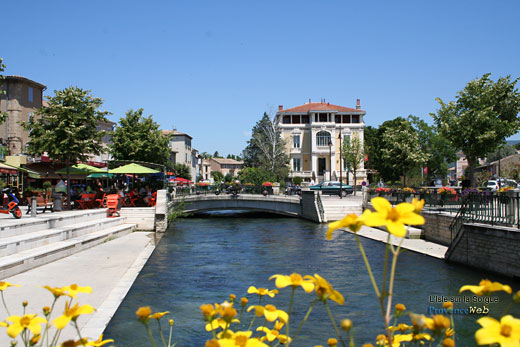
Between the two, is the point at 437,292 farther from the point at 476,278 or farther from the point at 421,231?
the point at 421,231

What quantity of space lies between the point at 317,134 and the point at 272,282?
55458 mm

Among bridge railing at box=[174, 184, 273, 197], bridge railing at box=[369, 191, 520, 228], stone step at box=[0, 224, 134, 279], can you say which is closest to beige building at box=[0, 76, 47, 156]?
bridge railing at box=[174, 184, 273, 197]

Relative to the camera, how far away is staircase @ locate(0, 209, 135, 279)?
1073 cm

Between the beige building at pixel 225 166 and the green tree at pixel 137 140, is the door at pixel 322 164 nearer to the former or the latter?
the green tree at pixel 137 140

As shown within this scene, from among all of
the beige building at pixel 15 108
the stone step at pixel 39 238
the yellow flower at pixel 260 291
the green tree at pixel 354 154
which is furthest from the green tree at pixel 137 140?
the yellow flower at pixel 260 291

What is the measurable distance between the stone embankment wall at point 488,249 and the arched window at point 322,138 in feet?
170

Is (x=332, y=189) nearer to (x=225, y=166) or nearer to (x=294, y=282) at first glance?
(x=294, y=282)

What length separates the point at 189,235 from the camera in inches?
926

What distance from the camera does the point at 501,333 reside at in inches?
60.2

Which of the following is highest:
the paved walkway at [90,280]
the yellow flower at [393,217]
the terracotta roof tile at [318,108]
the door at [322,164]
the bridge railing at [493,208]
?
the terracotta roof tile at [318,108]

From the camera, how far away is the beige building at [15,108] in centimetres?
4372

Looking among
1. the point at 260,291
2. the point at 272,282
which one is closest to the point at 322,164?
the point at 272,282

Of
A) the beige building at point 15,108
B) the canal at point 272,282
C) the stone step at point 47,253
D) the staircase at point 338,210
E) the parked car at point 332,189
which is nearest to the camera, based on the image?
the canal at point 272,282

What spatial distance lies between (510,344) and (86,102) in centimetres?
2468
